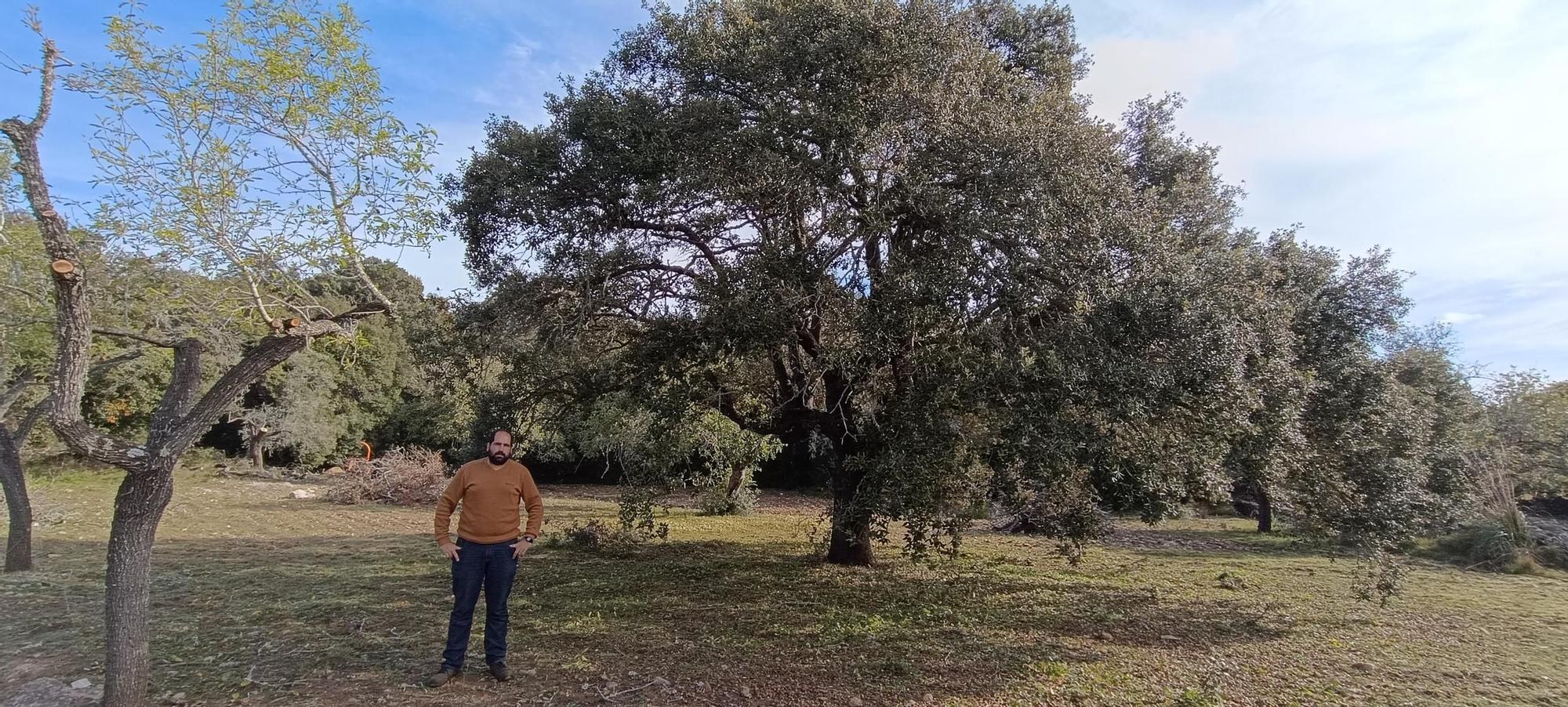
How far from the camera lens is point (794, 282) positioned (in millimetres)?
6516

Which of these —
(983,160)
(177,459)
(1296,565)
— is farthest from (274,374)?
(1296,565)

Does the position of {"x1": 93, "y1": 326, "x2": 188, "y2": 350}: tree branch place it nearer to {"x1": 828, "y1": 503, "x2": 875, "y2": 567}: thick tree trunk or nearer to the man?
the man

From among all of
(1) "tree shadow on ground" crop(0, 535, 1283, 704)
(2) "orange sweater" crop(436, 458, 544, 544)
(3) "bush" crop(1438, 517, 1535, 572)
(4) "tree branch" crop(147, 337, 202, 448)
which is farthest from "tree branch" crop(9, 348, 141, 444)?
(3) "bush" crop(1438, 517, 1535, 572)

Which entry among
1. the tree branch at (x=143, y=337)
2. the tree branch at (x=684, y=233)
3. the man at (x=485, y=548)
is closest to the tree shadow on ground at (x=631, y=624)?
the man at (x=485, y=548)

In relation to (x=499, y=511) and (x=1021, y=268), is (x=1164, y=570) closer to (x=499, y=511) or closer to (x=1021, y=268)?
(x=1021, y=268)

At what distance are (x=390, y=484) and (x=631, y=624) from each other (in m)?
14.9

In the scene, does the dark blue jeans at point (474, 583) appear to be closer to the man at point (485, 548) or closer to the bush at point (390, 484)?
the man at point (485, 548)

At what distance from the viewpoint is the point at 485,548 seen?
4.93 meters

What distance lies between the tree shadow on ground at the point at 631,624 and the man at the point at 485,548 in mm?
235

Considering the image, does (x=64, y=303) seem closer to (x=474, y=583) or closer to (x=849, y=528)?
(x=474, y=583)

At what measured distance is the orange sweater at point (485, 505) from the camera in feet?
16.2

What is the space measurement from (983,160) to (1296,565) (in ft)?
32.6

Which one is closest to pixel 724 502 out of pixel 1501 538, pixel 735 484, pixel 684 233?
pixel 735 484

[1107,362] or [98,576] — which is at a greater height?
[1107,362]
